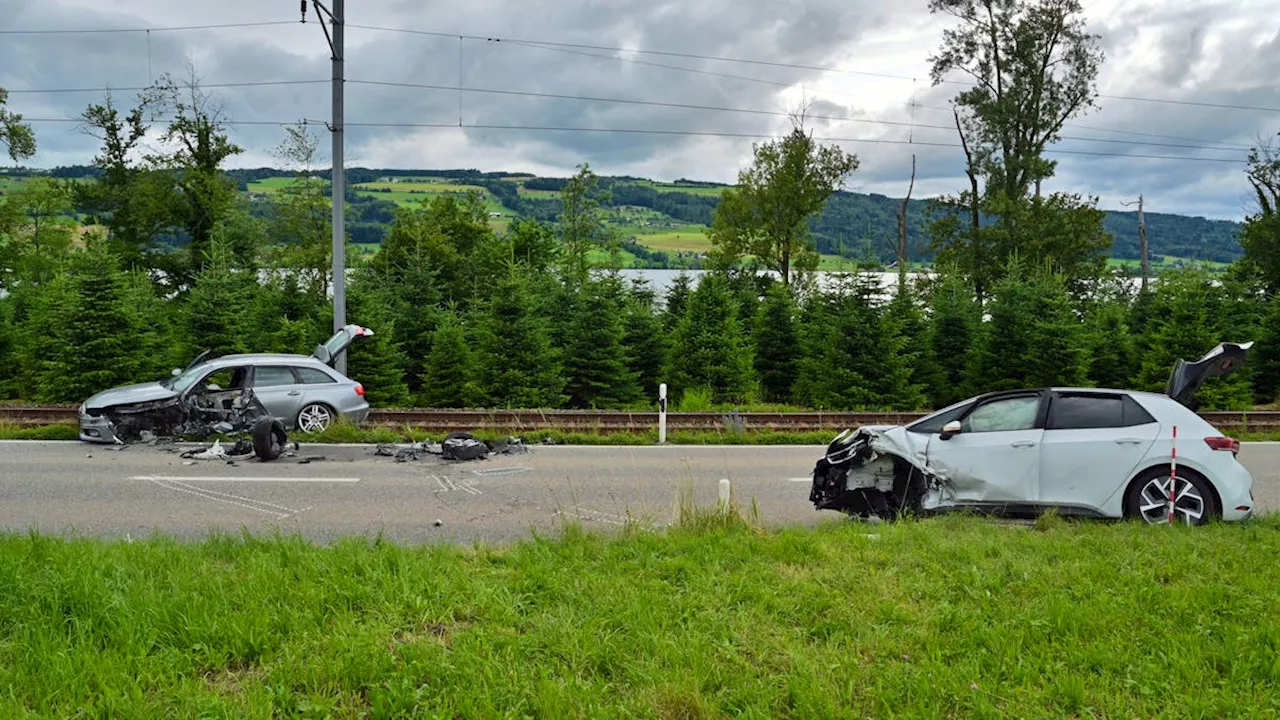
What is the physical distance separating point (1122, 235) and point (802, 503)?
146 ft

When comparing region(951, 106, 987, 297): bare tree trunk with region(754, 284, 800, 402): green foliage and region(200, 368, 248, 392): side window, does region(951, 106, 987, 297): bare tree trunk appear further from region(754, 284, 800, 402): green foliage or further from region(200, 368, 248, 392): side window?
region(200, 368, 248, 392): side window

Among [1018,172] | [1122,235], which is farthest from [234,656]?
[1122,235]

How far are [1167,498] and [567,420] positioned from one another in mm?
10380

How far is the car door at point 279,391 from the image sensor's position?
1406 centimetres

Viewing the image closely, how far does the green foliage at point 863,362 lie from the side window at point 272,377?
41.1ft

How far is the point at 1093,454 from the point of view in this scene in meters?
7.99

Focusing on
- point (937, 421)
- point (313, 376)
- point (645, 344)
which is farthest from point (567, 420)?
point (937, 421)

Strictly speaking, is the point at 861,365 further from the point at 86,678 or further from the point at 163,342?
the point at 86,678

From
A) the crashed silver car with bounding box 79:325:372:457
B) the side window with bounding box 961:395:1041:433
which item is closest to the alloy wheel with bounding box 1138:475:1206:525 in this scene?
the side window with bounding box 961:395:1041:433

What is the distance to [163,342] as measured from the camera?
2094 cm

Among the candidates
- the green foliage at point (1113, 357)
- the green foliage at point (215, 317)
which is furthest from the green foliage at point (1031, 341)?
the green foliage at point (215, 317)

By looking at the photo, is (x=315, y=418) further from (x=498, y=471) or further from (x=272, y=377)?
(x=498, y=471)

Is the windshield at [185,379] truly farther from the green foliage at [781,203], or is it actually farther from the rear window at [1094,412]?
the green foliage at [781,203]

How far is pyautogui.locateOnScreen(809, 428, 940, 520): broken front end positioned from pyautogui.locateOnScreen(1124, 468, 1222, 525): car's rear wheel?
1.79 meters
